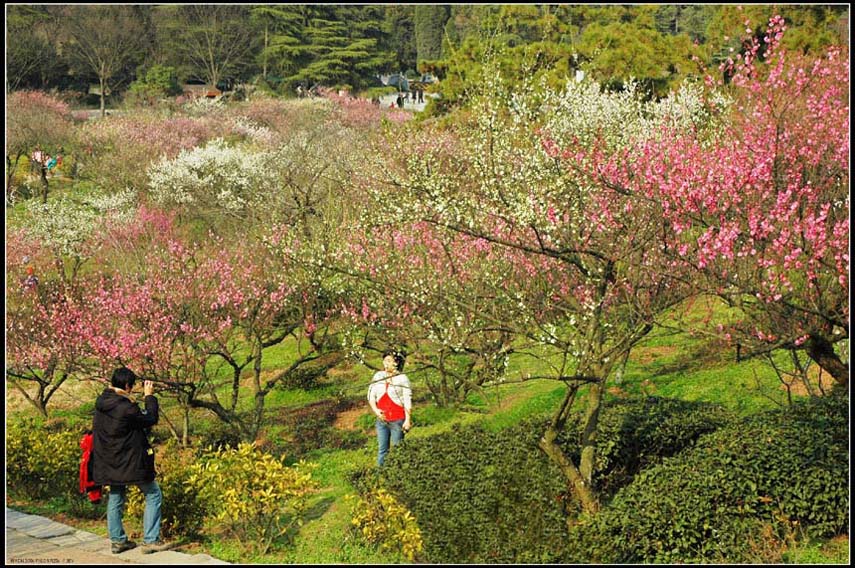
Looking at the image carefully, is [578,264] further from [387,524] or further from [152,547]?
[152,547]

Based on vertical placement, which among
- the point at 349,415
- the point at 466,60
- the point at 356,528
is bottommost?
the point at 349,415

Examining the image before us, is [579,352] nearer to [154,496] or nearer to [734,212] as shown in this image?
[734,212]

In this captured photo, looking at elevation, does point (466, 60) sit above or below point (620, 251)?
above

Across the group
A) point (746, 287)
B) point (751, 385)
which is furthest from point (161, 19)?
point (746, 287)

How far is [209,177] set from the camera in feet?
89.0

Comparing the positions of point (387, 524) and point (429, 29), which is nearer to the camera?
point (387, 524)

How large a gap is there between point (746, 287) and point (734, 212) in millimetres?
1114

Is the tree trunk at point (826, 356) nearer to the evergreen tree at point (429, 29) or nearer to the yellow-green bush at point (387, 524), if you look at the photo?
the yellow-green bush at point (387, 524)

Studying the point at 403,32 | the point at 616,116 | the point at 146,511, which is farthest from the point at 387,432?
the point at 403,32

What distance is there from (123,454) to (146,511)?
582 millimetres

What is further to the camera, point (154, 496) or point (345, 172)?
point (345, 172)

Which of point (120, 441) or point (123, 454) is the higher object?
point (120, 441)

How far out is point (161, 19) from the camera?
5900 cm

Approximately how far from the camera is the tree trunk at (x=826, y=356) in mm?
7219
